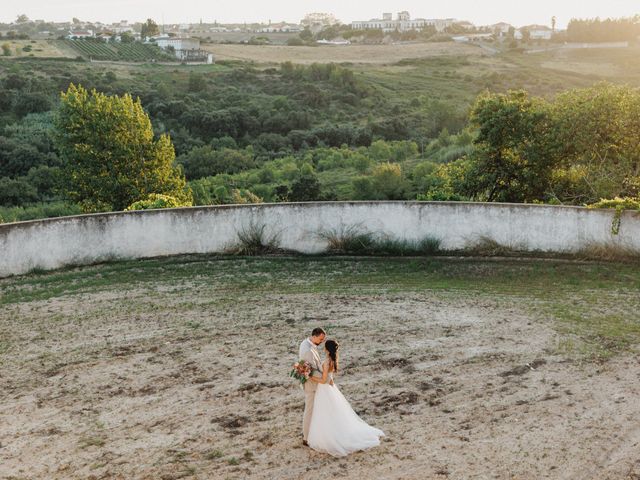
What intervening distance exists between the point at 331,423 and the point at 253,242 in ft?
37.2

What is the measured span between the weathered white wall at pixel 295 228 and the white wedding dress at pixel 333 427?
1121cm

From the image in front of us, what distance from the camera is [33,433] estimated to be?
10.2 metres

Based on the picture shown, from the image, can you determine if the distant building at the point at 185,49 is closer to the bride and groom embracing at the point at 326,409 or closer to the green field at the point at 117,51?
the green field at the point at 117,51

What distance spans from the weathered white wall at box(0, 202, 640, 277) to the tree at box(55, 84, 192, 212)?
14.4m

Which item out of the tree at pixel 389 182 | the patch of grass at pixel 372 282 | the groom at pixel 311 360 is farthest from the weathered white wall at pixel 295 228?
the tree at pixel 389 182

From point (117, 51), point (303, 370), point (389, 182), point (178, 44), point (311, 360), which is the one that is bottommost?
point (389, 182)

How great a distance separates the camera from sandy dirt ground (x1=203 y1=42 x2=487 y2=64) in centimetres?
12476

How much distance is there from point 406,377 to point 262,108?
72026 millimetres

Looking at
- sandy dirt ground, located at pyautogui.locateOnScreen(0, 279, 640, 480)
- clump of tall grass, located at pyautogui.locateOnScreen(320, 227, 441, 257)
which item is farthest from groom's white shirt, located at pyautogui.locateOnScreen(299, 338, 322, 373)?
clump of tall grass, located at pyautogui.locateOnScreen(320, 227, 441, 257)

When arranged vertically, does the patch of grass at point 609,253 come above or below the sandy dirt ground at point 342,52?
below

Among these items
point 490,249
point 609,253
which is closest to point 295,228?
point 490,249

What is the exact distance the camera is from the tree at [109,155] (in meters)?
34.2

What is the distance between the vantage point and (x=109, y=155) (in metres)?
34.4

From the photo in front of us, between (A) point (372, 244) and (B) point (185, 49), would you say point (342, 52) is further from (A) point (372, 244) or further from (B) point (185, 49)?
(A) point (372, 244)
